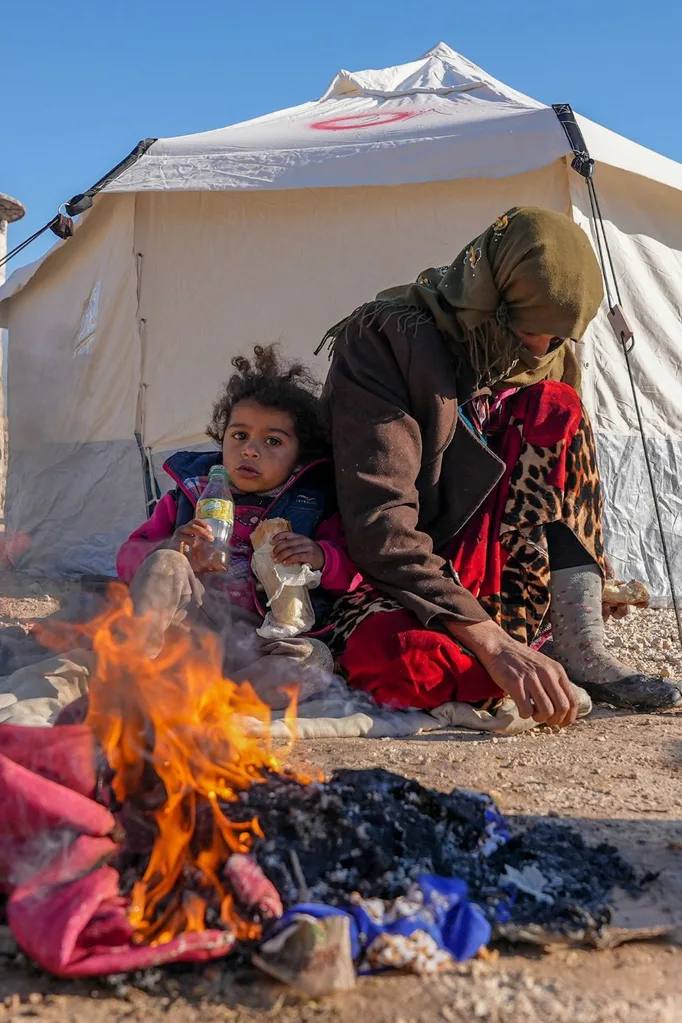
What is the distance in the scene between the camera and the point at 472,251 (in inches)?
104

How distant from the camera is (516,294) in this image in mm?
2482

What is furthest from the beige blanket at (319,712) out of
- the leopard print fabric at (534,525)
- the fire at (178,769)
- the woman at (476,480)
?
the fire at (178,769)

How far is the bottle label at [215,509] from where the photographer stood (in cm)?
251

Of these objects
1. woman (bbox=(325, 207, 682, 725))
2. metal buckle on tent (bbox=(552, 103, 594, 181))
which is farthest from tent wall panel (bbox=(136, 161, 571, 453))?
woman (bbox=(325, 207, 682, 725))

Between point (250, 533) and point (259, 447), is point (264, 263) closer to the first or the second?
point (259, 447)

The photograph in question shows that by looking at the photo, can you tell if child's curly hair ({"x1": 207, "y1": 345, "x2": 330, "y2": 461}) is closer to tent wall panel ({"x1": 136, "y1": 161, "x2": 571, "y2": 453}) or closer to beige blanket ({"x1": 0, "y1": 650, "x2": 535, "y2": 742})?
beige blanket ({"x1": 0, "y1": 650, "x2": 535, "y2": 742})

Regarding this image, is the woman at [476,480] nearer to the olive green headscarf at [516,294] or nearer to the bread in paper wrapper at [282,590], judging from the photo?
the olive green headscarf at [516,294]

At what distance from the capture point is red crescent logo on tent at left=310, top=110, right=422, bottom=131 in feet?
17.1

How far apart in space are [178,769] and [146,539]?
1345 mm

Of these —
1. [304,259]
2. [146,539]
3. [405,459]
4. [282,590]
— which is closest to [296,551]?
[282,590]

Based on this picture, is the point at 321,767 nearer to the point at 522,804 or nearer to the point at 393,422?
the point at 522,804

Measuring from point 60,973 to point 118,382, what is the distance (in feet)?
15.6

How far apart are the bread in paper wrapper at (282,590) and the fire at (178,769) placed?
1.79ft

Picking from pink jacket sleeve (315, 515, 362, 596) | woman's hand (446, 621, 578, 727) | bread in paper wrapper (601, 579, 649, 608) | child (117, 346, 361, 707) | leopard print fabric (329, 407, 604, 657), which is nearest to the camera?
woman's hand (446, 621, 578, 727)
